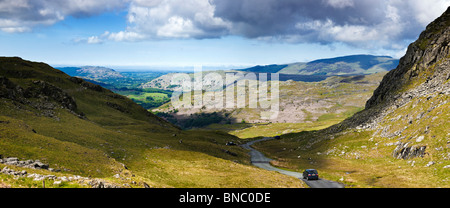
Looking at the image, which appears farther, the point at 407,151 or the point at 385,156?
the point at 385,156

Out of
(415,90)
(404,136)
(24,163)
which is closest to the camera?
(24,163)

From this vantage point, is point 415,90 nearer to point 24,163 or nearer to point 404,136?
point 404,136

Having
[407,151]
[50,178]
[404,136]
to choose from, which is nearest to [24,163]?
[50,178]

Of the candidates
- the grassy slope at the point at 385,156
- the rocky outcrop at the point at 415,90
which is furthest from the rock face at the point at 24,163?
the rocky outcrop at the point at 415,90

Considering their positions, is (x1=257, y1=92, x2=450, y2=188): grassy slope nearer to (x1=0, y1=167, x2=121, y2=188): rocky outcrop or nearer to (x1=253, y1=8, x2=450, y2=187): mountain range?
(x1=253, y1=8, x2=450, y2=187): mountain range

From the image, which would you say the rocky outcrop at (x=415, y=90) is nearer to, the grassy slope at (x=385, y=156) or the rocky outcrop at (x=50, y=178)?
the grassy slope at (x=385, y=156)

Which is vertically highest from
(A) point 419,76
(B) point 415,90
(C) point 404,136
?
(A) point 419,76

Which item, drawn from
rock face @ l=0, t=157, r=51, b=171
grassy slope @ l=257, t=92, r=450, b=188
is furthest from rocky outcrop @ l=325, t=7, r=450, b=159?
rock face @ l=0, t=157, r=51, b=171

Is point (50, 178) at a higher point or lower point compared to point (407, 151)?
higher

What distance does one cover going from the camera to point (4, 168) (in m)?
25.8

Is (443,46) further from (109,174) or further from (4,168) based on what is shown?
(4,168)
